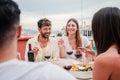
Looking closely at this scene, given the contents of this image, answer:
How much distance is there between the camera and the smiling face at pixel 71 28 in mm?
3219

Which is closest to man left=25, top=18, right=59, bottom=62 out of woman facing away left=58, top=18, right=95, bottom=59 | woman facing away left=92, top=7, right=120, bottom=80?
woman facing away left=58, top=18, right=95, bottom=59

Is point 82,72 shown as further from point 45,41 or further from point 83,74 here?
point 45,41

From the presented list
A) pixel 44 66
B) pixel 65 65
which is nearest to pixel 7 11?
pixel 44 66

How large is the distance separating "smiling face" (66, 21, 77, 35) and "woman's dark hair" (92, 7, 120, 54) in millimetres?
1626

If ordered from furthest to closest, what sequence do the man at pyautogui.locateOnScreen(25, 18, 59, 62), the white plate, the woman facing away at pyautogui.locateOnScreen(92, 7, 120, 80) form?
1. the man at pyautogui.locateOnScreen(25, 18, 59, 62)
2. the white plate
3. the woman facing away at pyautogui.locateOnScreen(92, 7, 120, 80)

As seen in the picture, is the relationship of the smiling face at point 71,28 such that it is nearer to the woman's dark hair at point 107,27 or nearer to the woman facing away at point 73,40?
the woman facing away at point 73,40

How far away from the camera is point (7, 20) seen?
0.78 metres

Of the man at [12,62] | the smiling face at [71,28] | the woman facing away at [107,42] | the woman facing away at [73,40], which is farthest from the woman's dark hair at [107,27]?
the smiling face at [71,28]

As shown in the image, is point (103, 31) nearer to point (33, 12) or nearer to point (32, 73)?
point (32, 73)

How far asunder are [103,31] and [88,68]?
23.2 inches

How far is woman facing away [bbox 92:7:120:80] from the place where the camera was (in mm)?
1414

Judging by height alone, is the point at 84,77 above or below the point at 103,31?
below

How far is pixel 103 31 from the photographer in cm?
152

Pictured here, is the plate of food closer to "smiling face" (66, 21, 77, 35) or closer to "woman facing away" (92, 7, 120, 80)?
"woman facing away" (92, 7, 120, 80)
